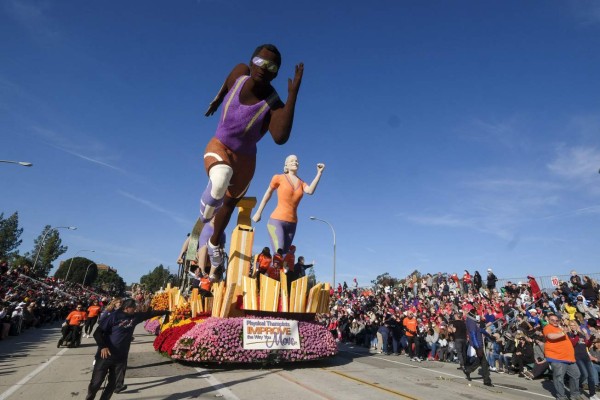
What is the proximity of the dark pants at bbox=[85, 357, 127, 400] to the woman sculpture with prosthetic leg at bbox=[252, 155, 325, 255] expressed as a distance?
6.35 metres

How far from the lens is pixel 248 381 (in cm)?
679

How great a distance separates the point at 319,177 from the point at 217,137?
4.03 m

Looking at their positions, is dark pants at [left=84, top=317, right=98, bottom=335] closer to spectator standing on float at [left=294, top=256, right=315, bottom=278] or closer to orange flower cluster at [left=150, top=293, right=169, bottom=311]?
orange flower cluster at [left=150, top=293, right=169, bottom=311]

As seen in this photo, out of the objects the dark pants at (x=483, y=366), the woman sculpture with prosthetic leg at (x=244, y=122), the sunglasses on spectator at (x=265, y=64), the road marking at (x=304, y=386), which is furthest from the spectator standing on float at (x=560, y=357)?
the sunglasses on spectator at (x=265, y=64)

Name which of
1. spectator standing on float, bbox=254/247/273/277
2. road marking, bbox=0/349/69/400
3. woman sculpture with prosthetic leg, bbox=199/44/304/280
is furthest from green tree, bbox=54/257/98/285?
woman sculpture with prosthetic leg, bbox=199/44/304/280

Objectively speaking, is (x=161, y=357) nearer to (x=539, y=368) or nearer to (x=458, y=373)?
(x=458, y=373)

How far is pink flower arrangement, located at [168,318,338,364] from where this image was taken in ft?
25.4

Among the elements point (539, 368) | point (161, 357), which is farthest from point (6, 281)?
point (539, 368)

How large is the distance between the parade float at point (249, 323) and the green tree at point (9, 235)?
64.4 metres

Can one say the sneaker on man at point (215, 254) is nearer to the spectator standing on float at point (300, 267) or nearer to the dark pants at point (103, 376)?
the spectator standing on float at point (300, 267)

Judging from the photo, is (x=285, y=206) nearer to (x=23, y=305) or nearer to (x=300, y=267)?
(x=300, y=267)

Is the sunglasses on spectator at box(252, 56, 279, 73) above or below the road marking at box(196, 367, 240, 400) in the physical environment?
above

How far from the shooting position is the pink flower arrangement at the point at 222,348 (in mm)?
7746

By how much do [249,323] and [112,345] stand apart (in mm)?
3773
